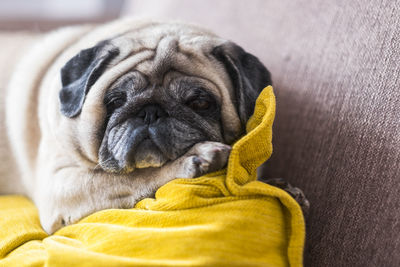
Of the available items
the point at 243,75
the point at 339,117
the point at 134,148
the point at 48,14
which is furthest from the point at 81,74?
the point at 48,14

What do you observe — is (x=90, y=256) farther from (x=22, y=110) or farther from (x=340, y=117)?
(x=22, y=110)

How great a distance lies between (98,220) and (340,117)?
42.3 inches

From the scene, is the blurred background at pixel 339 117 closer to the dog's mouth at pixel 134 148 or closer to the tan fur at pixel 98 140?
the tan fur at pixel 98 140

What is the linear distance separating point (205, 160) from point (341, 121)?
2.07ft

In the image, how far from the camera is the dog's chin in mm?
1650

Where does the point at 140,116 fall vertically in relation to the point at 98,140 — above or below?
above

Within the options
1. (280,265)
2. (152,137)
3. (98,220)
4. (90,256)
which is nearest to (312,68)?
(152,137)

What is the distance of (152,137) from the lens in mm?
1647

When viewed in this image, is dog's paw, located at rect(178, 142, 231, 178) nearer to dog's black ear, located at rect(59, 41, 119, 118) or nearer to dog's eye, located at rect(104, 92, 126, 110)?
dog's eye, located at rect(104, 92, 126, 110)

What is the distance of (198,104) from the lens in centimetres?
177

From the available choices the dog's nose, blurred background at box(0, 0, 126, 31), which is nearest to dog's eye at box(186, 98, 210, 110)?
the dog's nose

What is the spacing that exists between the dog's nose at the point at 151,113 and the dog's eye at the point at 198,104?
12 centimetres

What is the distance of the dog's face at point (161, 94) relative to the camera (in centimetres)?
167

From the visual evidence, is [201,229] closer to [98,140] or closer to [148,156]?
[148,156]
